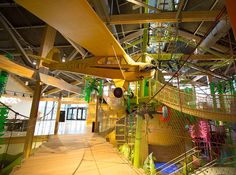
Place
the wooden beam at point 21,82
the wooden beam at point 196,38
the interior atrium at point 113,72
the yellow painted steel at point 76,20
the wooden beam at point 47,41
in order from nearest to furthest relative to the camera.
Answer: the yellow painted steel at point 76,20
the interior atrium at point 113,72
the wooden beam at point 47,41
the wooden beam at point 196,38
the wooden beam at point 21,82

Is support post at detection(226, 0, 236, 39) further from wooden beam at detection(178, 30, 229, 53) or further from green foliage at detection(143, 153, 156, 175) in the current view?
wooden beam at detection(178, 30, 229, 53)

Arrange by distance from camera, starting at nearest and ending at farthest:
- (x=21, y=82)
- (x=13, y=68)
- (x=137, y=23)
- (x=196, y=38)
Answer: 1. (x=13, y=68)
2. (x=137, y=23)
3. (x=196, y=38)
4. (x=21, y=82)

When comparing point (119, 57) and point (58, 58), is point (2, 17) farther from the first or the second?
point (119, 57)

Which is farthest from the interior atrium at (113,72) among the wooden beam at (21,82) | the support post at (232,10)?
the wooden beam at (21,82)

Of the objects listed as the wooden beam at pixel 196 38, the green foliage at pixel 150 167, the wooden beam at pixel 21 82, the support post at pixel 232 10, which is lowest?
the green foliage at pixel 150 167

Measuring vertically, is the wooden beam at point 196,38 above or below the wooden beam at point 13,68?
above

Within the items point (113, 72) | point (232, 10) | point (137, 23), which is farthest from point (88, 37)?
point (232, 10)

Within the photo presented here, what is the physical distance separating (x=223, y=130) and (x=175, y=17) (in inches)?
306

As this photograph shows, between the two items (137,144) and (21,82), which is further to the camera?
(21,82)

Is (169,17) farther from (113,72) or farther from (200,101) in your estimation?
(200,101)

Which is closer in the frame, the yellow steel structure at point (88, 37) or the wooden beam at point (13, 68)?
the yellow steel structure at point (88, 37)

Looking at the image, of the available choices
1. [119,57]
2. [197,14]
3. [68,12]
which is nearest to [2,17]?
[68,12]

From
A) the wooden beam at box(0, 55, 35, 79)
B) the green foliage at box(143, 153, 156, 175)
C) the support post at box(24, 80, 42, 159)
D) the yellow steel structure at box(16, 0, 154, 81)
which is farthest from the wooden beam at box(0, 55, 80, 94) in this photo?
the green foliage at box(143, 153, 156, 175)

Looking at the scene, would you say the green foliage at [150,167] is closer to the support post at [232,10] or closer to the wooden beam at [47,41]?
the wooden beam at [47,41]
